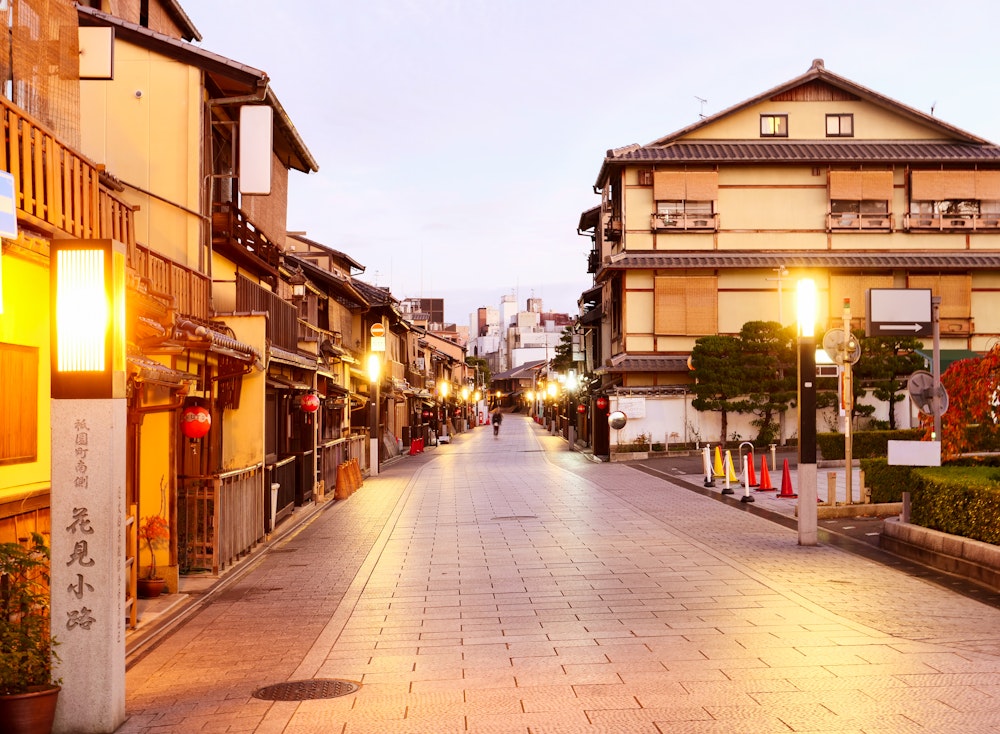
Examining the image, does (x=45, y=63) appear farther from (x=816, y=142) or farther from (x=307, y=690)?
(x=816, y=142)

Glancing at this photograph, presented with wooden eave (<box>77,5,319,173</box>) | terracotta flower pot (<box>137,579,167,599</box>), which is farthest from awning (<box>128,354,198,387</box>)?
wooden eave (<box>77,5,319,173</box>)

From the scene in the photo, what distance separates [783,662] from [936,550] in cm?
608

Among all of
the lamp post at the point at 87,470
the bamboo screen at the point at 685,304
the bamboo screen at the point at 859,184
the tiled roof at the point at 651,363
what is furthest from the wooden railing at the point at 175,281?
the bamboo screen at the point at 859,184

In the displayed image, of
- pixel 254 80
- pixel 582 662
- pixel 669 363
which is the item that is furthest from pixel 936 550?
pixel 669 363

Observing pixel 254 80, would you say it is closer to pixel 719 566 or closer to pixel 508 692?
pixel 719 566

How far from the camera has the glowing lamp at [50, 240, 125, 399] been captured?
6699 mm

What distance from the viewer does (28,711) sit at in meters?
6.27

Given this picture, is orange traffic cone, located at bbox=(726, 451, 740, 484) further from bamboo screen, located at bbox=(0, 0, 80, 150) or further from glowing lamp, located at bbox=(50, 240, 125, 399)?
glowing lamp, located at bbox=(50, 240, 125, 399)

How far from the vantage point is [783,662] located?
820cm

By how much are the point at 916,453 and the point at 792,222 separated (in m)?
30.2

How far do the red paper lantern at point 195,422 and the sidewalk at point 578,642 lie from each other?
82.5 inches

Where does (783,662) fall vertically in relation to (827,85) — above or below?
below

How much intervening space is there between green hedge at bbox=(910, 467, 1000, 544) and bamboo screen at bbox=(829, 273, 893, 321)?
93.6ft

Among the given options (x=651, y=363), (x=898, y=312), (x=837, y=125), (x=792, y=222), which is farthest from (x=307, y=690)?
(x=837, y=125)
